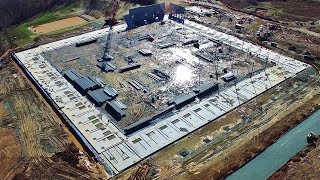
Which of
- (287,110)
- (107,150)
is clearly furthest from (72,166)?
(287,110)

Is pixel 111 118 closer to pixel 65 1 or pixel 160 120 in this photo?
pixel 160 120

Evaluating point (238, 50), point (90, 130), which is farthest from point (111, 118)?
point (238, 50)

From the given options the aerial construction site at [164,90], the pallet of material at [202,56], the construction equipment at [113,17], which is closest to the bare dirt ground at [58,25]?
the construction equipment at [113,17]

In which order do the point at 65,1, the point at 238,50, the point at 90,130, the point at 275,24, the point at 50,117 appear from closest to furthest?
the point at 90,130 → the point at 50,117 → the point at 238,50 → the point at 275,24 → the point at 65,1

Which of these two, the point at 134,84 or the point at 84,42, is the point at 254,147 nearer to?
the point at 134,84

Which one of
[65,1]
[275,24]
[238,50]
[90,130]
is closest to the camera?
[90,130]

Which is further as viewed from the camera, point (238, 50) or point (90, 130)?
point (238, 50)

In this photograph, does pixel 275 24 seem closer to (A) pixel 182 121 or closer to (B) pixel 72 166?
(A) pixel 182 121
